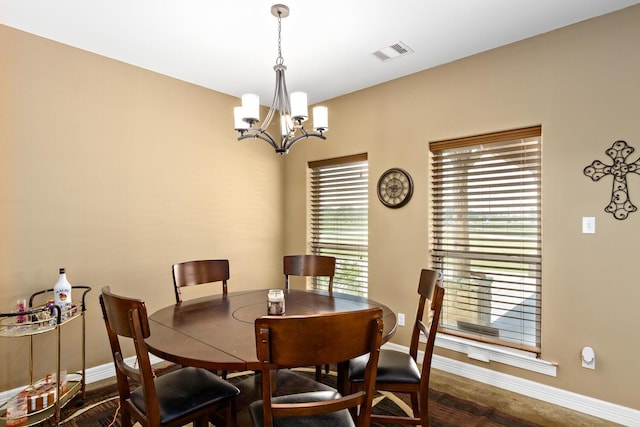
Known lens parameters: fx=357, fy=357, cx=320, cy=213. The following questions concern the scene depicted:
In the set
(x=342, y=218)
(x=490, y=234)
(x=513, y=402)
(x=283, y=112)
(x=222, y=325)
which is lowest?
(x=513, y=402)

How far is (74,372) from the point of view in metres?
2.74

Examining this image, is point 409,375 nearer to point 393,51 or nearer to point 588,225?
point 588,225

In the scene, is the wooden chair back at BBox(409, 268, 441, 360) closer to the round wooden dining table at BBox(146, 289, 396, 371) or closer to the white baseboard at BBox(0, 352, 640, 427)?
the round wooden dining table at BBox(146, 289, 396, 371)

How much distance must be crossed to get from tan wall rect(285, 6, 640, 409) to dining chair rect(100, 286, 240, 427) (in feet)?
6.72

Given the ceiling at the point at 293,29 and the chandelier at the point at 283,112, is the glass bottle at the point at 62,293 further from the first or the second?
the ceiling at the point at 293,29

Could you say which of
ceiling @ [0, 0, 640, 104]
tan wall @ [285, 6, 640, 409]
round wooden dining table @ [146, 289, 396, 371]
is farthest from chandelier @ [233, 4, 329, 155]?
tan wall @ [285, 6, 640, 409]

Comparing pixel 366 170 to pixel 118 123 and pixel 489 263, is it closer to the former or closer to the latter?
pixel 489 263

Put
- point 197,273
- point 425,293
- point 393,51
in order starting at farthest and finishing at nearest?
point 393,51, point 197,273, point 425,293

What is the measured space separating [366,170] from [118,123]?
229 centimetres

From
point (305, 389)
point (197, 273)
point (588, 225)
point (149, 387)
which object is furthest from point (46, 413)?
point (588, 225)

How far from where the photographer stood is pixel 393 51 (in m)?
2.85

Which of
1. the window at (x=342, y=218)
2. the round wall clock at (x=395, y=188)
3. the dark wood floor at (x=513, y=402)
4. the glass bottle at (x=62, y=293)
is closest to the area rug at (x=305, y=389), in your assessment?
the dark wood floor at (x=513, y=402)

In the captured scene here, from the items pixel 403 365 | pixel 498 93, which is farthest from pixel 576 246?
pixel 403 365

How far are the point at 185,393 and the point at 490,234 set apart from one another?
2.41 meters
